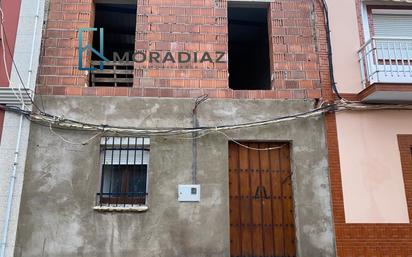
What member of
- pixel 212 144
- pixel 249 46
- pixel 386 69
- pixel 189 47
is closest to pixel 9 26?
pixel 189 47

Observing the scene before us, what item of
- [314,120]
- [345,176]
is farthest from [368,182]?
[314,120]

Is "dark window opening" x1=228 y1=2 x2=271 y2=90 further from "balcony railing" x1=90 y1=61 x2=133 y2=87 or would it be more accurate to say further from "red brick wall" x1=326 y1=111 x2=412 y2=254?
"red brick wall" x1=326 y1=111 x2=412 y2=254

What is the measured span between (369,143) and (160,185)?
3.82 metres

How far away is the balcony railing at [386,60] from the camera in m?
7.16

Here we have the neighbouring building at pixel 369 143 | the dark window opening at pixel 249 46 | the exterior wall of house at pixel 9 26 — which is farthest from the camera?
the dark window opening at pixel 249 46

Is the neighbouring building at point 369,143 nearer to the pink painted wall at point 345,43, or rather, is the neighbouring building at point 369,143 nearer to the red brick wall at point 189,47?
the pink painted wall at point 345,43

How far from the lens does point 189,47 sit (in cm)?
750

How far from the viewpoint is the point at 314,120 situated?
23.8ft

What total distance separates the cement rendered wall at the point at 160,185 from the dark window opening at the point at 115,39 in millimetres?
713

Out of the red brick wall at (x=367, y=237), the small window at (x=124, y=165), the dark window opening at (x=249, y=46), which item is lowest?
the red brick wall at (x=367, y=237)

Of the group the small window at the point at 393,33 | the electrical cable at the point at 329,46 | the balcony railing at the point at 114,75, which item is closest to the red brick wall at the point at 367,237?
the electrical cable at the point at 329,46

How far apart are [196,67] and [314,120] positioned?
239 cm

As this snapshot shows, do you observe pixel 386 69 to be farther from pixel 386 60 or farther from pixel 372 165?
pixel 372 165

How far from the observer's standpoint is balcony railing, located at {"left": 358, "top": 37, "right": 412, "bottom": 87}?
7.16 meters
